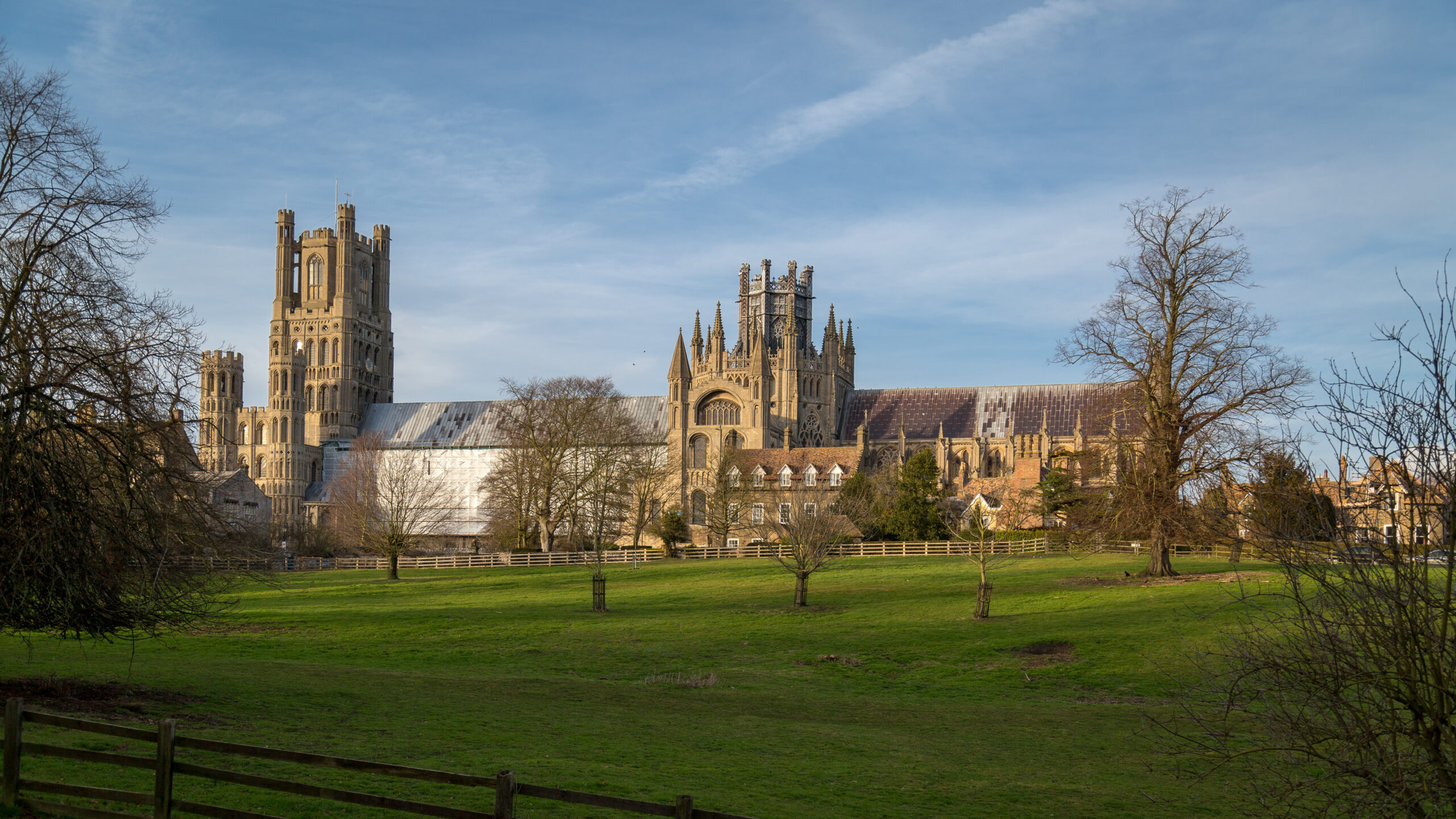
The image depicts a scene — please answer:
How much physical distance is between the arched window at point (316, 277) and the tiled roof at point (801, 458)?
197 feet

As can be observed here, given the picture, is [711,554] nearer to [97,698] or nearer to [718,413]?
[718,413]

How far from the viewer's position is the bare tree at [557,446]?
65.4 m

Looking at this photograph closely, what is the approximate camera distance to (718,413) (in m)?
91.9

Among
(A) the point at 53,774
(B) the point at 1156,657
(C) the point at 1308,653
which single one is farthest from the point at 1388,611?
(B) the point at 1156,657

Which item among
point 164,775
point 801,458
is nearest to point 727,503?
point 801,458

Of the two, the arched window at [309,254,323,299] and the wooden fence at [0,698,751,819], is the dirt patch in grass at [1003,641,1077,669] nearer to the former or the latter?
the wooden fence at [0,698,751,819]

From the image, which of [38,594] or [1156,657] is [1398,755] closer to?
[38,594]

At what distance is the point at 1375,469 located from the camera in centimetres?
944

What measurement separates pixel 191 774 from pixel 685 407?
262 feet

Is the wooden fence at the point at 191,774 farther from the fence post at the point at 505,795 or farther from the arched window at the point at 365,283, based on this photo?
the arched window at the point at 365,283

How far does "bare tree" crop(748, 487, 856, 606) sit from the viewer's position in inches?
1537

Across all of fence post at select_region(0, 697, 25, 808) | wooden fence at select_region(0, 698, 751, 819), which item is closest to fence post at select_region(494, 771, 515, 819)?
wooden fence at select_region(0, 698, 751, 819)

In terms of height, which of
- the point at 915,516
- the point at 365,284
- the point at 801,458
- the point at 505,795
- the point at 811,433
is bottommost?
the point at 505,795

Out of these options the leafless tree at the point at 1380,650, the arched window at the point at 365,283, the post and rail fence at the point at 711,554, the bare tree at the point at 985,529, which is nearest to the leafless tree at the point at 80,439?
the leafless tree at the point at 1380,650
